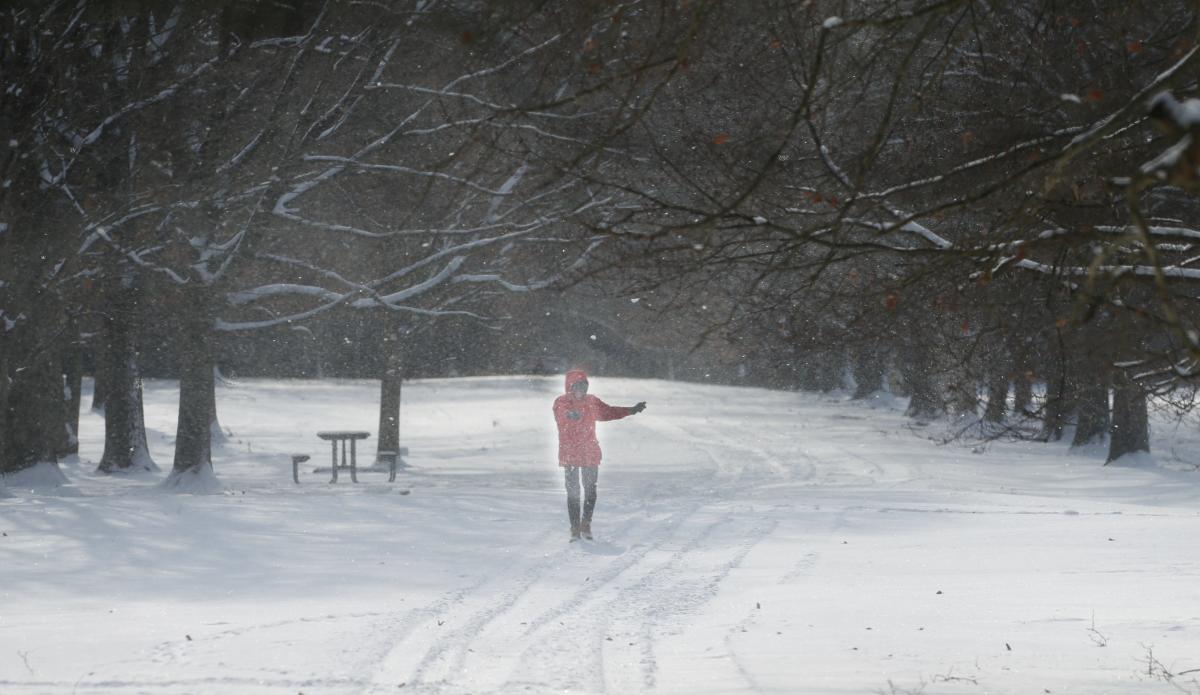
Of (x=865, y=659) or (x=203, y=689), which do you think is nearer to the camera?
(x=203, y=689)

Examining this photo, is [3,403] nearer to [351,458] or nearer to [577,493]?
[351,458]

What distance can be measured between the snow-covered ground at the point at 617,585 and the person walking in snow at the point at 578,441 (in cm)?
35

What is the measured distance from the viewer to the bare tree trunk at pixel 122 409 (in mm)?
20203

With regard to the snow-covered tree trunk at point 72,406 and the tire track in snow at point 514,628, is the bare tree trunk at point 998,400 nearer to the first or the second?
the tire track in snow at point 514,628

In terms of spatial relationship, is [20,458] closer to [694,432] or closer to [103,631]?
[103,631]

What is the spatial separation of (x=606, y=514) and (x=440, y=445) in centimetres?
1525

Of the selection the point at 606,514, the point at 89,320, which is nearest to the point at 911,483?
the point at 606,514

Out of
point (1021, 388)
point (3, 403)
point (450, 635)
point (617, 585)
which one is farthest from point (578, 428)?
point (3, 403)

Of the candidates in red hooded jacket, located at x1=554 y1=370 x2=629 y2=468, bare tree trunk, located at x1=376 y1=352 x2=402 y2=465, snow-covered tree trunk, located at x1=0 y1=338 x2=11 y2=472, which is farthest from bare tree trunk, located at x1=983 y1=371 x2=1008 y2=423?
bare tree trunk, located at x1=376 y1=352 x2=402 y2=465

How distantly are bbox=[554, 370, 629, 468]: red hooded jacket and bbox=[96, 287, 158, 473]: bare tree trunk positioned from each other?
1008 centimetres

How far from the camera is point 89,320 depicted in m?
23.3

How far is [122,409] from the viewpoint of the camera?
21.1m

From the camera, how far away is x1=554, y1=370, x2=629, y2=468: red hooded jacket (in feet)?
39.9

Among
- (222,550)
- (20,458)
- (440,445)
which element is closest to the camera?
(222,550)
